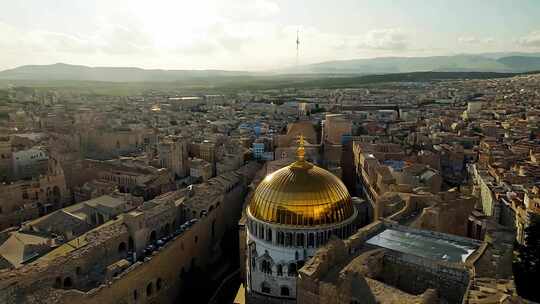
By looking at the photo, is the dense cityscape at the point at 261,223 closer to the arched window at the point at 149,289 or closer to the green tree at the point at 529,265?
the arched window at the point at 149,289

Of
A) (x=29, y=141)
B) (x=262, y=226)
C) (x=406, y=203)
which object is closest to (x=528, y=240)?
(x=406, y=203)

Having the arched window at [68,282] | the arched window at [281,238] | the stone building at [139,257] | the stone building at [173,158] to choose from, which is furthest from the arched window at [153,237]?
the stone building at [173,158]

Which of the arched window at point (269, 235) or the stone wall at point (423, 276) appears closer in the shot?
the stone wall at point (423, 276)

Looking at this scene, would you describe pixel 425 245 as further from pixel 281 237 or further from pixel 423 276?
pixel 281 237

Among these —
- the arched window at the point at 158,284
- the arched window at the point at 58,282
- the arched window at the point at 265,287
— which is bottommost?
the arched window at the point at 158,284

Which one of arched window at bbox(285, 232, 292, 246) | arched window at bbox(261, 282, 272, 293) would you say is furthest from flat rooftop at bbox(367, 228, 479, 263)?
arched window at bbox(261, 282, 272, 293)
